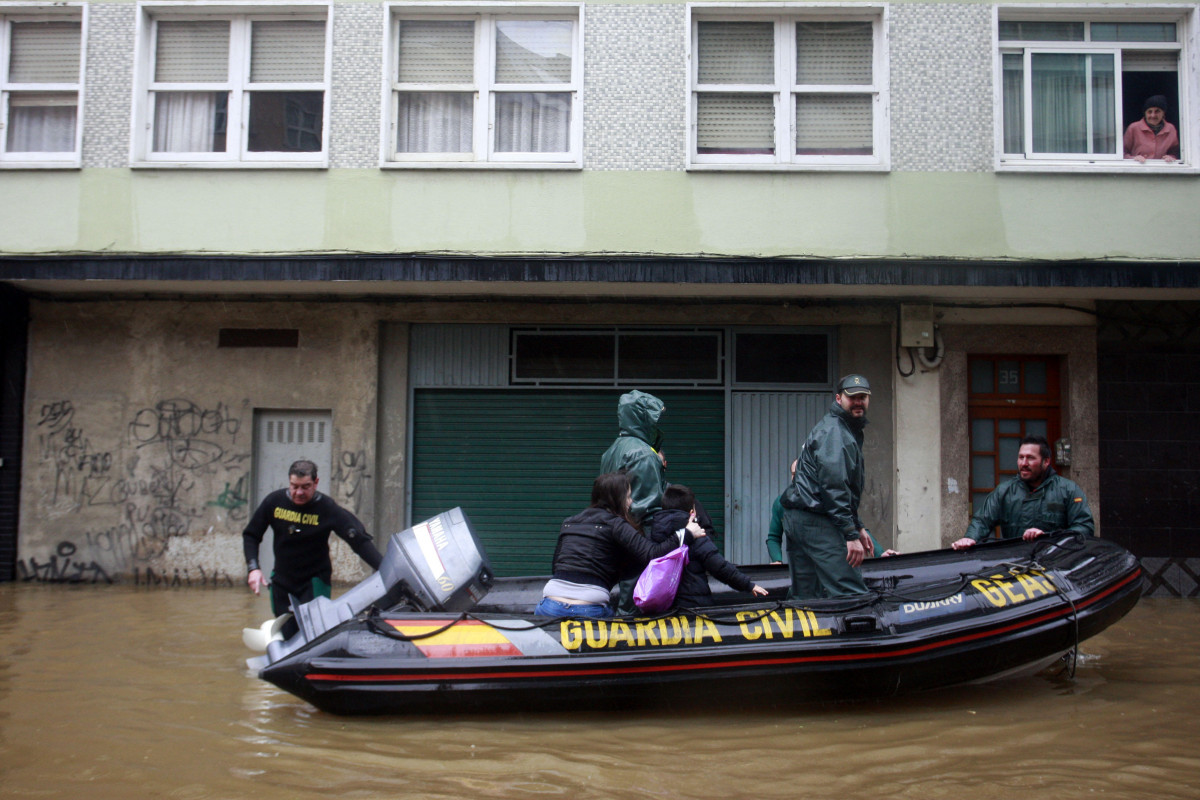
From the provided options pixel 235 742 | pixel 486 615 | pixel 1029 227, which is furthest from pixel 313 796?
pixel 1029 227

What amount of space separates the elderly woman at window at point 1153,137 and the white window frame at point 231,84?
838 centimetres

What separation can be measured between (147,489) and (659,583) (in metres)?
7.32

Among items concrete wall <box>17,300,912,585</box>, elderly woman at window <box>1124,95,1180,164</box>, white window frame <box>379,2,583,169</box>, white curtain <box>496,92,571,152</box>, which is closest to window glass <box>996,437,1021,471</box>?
concrete wall <box>17,300,912,585</box>

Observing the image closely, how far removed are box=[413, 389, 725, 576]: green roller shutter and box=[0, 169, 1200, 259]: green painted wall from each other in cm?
181

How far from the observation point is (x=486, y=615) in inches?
217

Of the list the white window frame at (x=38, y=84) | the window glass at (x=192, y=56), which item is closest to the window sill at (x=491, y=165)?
the window glass at (x=192, y=56)

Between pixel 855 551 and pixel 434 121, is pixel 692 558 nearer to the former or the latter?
pixel 855 551

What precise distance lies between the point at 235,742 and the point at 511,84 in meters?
7.35

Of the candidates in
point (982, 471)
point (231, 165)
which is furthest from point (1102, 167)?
point (231, 165)

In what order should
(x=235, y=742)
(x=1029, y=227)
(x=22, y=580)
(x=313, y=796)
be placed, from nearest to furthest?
1. (x=313, y=796)
2. (x=235, y=742)
3. (x=1029, y=227)
4. (x=22, y=580)

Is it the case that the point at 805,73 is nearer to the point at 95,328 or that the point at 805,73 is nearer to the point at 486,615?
the point at 486,615

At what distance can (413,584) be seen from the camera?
226 inches

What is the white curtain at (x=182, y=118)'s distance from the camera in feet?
33.8

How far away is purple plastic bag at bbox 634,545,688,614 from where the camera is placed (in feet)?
17.9
